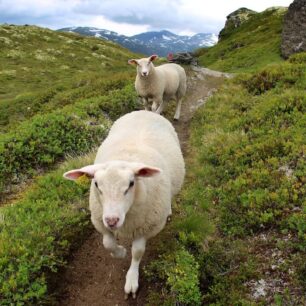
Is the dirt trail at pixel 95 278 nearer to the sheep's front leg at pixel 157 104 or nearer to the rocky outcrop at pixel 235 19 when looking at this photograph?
the sheep's front leg at pixel 157 104

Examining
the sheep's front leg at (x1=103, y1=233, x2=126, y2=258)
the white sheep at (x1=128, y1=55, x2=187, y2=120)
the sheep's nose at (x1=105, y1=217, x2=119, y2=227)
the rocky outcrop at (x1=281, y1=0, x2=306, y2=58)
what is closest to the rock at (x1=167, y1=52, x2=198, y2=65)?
the rocky outcrop at (x1=281, y1=0, x2=306, y2=58)

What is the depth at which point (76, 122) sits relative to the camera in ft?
41.4

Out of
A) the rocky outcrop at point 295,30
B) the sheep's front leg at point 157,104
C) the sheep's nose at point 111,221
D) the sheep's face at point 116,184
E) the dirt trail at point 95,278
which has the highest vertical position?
the rocky outcrop at point 295,30

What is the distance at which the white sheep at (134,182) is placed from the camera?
4969 mm

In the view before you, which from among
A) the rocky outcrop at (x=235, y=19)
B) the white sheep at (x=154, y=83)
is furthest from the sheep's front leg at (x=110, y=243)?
the rocky outcrop at (x=235, y=19)

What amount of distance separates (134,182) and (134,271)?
1.66 metres

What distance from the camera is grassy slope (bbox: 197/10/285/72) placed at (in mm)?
33941

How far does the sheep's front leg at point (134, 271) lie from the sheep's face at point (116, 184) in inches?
35.5

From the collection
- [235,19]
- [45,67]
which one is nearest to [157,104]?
[45,67]

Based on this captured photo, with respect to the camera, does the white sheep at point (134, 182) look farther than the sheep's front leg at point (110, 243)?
No

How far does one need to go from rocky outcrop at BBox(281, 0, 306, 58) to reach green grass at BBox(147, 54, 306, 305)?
20.8 m

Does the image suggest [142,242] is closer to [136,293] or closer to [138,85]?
[136,293]

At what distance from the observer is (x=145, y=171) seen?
5.32 meters

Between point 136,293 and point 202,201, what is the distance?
2.87 metres
